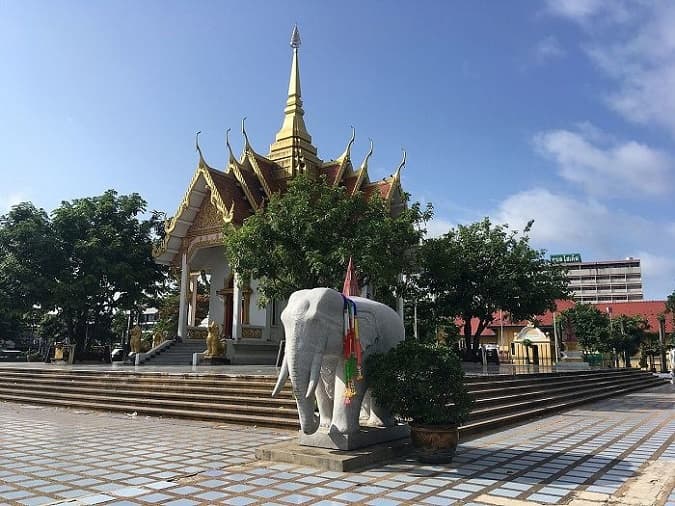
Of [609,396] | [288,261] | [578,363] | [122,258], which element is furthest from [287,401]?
[578,363]

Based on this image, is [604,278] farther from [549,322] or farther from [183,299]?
[183,299]

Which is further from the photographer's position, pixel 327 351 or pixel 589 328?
pixel 589 328

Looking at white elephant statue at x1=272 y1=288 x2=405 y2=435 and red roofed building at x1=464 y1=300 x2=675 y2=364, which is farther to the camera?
red roofed building at x1=464 y1=300 x2=675 y2=364

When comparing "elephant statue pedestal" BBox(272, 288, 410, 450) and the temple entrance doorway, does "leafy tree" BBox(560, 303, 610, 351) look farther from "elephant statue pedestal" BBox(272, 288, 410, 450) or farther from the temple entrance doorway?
"elephant statue pedestal" BBox(272, 288, 410, 450)

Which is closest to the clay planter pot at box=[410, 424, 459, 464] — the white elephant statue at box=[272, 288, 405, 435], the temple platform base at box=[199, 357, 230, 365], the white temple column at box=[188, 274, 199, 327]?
the white elephant statue at box=[272, 288, 405, 435]

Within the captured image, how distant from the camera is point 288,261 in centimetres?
1481

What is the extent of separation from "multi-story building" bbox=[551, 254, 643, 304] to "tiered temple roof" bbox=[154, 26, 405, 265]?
8586cm

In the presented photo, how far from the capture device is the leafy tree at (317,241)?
564 inches

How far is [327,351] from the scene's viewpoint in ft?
21.5

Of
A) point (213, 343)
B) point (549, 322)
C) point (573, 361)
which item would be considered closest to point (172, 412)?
point (213, 343)

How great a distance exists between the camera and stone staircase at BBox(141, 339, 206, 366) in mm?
20766

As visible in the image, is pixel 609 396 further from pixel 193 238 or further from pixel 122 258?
pixel 122 258

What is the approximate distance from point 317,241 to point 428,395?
8478 millimetres

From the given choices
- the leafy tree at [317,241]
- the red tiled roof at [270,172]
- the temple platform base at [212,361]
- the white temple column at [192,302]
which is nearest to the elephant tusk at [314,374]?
the leafy tree at [317,241]
